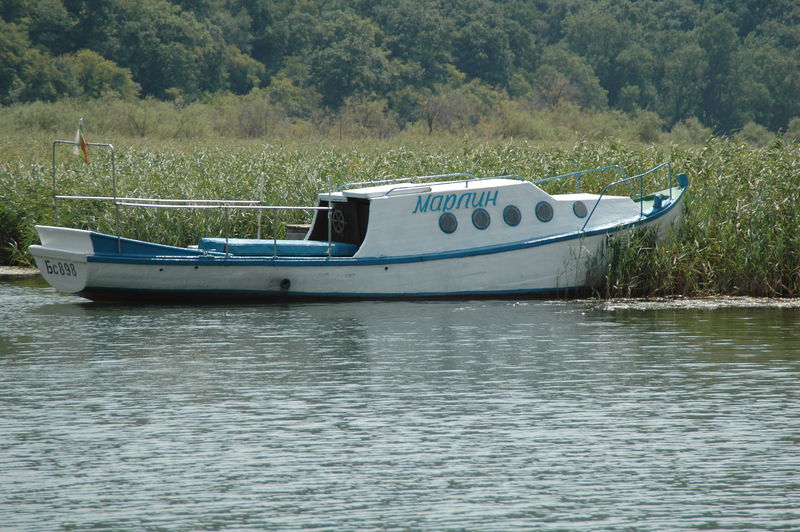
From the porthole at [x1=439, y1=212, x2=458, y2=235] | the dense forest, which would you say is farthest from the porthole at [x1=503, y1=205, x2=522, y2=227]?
the dense forest

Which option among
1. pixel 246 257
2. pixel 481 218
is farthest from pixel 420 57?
pixel 246 257

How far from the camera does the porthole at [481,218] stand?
63.3 feet

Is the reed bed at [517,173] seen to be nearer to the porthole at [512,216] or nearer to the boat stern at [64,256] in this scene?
the porthole at [512,216]

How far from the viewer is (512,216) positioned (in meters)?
19.5

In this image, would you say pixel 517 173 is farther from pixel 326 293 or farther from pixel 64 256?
pixel 64 256

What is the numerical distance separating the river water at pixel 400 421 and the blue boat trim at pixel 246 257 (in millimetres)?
1008

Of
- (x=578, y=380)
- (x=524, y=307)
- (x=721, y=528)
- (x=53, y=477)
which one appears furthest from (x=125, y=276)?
(x=721, y=528)

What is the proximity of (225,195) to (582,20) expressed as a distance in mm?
58880

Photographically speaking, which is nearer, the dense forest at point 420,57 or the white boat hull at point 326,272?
the white boat hull at point 326,272

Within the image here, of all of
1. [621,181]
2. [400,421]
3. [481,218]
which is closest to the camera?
[400,421]

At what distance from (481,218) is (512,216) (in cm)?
49

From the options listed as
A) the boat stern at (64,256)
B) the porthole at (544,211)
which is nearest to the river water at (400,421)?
the boat stern at (64,256)

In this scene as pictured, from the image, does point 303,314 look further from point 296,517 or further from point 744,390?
point 296,517

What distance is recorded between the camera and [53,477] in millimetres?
9883
